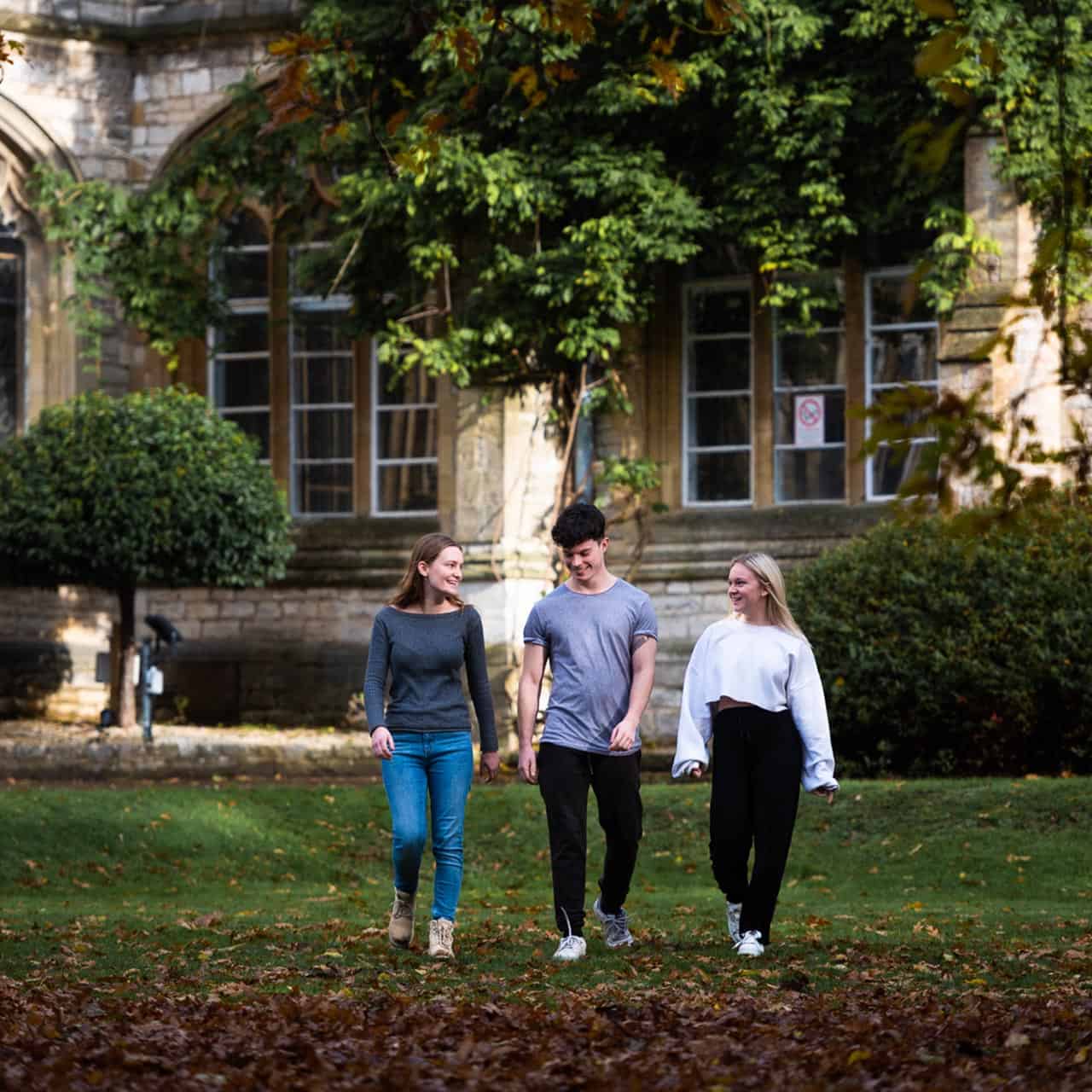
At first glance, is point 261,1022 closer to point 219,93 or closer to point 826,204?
point 826,204

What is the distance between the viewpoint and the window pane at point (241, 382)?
22.1 metres

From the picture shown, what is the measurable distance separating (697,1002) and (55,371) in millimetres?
15988

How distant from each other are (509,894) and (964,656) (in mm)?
4147

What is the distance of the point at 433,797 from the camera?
8.70m

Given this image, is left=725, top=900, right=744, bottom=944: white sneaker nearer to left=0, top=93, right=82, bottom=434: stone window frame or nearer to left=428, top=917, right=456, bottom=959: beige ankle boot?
left=428, top=917, right=456, bottom=959: beige ankle boot

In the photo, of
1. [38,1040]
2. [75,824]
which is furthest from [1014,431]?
[75,824]

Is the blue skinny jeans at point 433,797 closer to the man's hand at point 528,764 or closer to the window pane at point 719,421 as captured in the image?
the man's hand at point 528,764

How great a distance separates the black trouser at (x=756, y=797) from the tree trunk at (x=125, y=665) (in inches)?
454

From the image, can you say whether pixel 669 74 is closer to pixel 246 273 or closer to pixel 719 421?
pixel 719 421

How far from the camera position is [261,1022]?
21.1ft

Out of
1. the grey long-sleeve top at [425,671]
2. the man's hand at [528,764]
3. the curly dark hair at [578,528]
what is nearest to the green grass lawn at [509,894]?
the man's hand at [528,764]

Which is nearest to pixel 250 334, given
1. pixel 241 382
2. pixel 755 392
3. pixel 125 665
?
pixel 241 382

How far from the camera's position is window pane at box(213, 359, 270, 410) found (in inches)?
870

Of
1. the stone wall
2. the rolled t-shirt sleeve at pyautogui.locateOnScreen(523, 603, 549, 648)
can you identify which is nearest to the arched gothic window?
the stone wall
